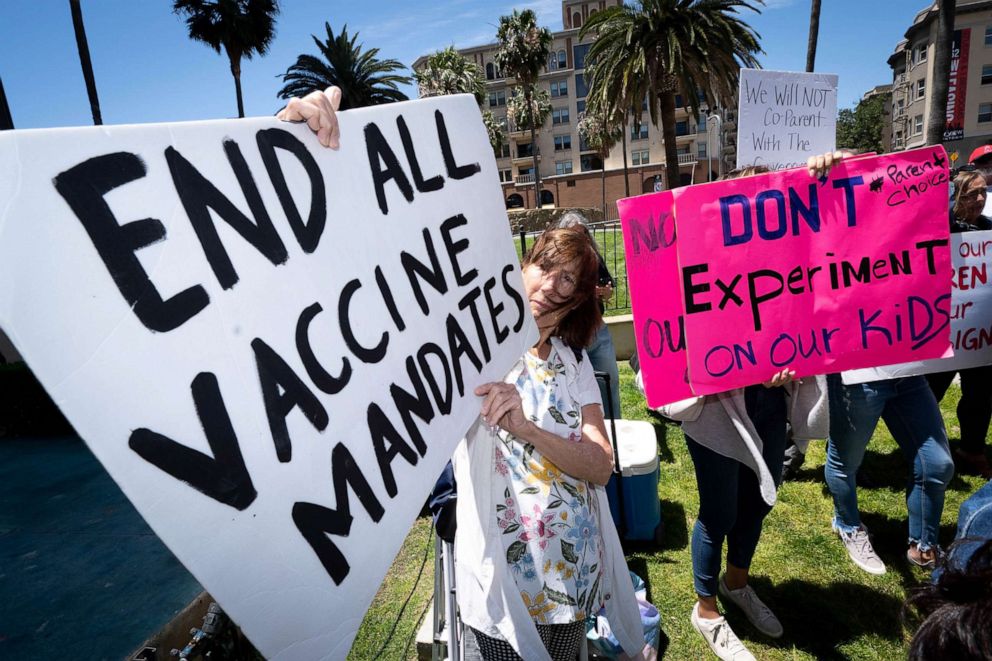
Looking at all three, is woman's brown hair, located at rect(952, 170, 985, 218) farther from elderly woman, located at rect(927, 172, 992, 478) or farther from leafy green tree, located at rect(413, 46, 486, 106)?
leafy green tree, located at rect(413, 46, 486, 106)

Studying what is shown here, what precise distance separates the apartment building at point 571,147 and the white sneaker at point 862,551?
51.6m

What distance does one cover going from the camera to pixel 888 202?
→ 235 cm

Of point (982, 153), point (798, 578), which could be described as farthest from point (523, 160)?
point (798, 578)

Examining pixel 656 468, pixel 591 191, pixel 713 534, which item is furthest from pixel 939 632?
pixel 591 191

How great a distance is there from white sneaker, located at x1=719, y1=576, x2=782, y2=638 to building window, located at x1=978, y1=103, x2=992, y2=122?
6081cm

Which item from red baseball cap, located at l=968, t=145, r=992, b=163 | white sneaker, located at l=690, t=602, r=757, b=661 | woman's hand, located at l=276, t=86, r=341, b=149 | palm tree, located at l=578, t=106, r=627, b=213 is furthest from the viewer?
palm tree, located at l=578, t=106, r=627, b=213

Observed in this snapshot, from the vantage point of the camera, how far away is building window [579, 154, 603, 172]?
58.9 meters

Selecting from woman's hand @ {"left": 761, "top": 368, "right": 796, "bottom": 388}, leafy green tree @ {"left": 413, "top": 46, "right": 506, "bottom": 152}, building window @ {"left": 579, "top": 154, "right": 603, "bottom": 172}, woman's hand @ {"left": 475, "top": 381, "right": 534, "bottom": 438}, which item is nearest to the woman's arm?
woman's hand @ {"left": 475, "top": 381, "right": 534, "bottom": 438}

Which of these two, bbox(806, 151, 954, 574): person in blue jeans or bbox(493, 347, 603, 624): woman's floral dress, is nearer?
bbox(493, 347, 603, 624): woman's floral dress

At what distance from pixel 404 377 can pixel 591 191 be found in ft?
186

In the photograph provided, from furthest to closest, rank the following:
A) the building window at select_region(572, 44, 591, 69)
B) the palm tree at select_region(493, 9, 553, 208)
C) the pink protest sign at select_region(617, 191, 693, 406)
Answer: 1. the building window at select_region(572, 44, 591, 69)
2. the palm tree at select_region(493, 9, 553, 208)
3. the pink protest sign at select_region(617, 191, 693, 406)

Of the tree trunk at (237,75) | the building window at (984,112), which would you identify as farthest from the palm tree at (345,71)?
the building window at (984,112)

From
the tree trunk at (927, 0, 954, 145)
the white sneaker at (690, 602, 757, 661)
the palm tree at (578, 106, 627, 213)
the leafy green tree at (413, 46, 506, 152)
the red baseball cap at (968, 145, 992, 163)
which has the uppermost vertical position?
the leafy green tree at (413, 46, 506, 152)

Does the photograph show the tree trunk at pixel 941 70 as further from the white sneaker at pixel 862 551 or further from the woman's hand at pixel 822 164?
the woman's hand at pixel 822 164
